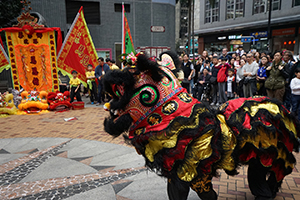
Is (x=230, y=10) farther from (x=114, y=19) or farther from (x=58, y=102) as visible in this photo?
(x=58, y=102)

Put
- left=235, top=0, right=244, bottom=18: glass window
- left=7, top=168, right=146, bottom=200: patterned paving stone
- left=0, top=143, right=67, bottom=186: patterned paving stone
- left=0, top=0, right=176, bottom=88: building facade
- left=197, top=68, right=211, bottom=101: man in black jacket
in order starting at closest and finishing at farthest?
left=7, top=168, right=146, bottom=200: patterned paving stone < left=0, top=143, right=67, bottom=186: patterned paving stone < left=197, top=68, right=211, bottom=101: man in black jacket < left=0, top=0, right=176, bottom=88: building facade < left=235, top=0, right=244, bottom=18: glass window

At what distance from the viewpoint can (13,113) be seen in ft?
25.5

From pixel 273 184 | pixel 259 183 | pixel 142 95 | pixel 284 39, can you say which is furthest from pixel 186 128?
pixel 284 39

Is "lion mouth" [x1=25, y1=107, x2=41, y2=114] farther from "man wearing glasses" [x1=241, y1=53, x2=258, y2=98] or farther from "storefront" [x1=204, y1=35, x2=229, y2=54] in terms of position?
"storefront" [x1=204, y1=35, x2=229, y2=54]

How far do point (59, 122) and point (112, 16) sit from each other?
11.4 meters

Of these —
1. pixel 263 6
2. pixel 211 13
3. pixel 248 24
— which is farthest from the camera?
pixel 211 13

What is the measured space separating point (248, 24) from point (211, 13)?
5.45 m

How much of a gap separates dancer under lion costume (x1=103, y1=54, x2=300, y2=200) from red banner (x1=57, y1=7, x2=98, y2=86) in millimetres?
7249

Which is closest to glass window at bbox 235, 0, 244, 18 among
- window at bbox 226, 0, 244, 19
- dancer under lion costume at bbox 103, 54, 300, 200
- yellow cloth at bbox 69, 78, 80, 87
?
window at bbox 226, 0, 244, 19

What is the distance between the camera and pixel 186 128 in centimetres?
173

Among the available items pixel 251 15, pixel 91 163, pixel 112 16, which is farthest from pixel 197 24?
pixel 91 163

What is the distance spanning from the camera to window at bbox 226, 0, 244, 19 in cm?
2291

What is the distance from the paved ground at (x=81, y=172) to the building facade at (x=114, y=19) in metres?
11.1

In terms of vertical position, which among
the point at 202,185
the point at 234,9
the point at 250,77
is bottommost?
the point at 202,185
